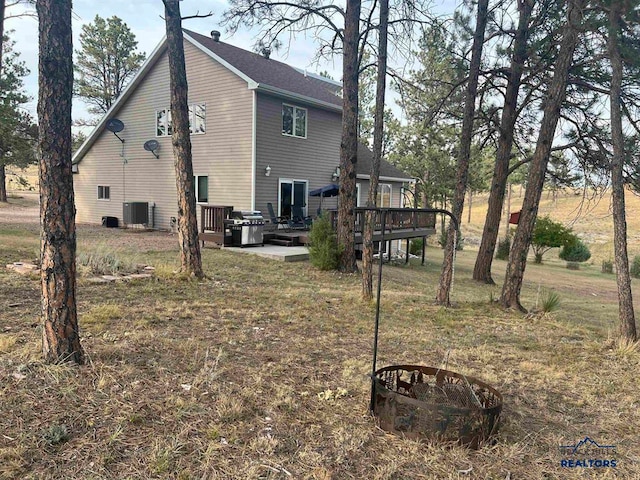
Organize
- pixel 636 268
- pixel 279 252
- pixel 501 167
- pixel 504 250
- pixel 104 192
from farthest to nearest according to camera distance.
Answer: pixel 504 250, pixel 636 268, pixel 104 192, pixel 501 167, pixel 279 252

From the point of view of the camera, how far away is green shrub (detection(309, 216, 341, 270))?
9.58 meters

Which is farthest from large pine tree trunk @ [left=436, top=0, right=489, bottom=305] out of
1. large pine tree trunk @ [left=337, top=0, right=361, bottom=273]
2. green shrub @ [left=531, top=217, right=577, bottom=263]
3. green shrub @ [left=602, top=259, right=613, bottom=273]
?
green shrub @ [left=602, top=259, right=613, bottom=273]

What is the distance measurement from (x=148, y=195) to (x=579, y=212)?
46.3ft

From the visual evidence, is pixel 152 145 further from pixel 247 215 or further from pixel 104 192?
pixel 247 215

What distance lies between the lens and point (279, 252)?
1120 centimetres

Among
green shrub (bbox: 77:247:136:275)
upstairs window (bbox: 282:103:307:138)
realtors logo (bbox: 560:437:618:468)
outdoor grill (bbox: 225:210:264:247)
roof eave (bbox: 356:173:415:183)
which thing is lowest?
realtors logo (bbox: 560:437:618:468)

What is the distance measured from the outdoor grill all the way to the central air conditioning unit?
507cm


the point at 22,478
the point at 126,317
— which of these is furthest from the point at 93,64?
the point at 22,478

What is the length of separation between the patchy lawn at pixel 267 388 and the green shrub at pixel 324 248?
3.38 m

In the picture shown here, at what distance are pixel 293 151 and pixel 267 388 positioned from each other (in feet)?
40.7

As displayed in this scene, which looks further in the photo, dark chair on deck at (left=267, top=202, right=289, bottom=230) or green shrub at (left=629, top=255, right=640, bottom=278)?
green shrub at (left=629, top=255, right=640, bottom=278)

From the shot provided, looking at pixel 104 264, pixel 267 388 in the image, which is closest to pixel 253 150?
pixel 104 264

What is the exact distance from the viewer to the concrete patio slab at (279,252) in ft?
35.1

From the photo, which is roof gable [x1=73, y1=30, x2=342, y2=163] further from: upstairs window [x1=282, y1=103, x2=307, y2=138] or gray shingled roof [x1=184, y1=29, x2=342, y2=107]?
upstairs window [x1=282, y1=103, x2=307, y2=138]
